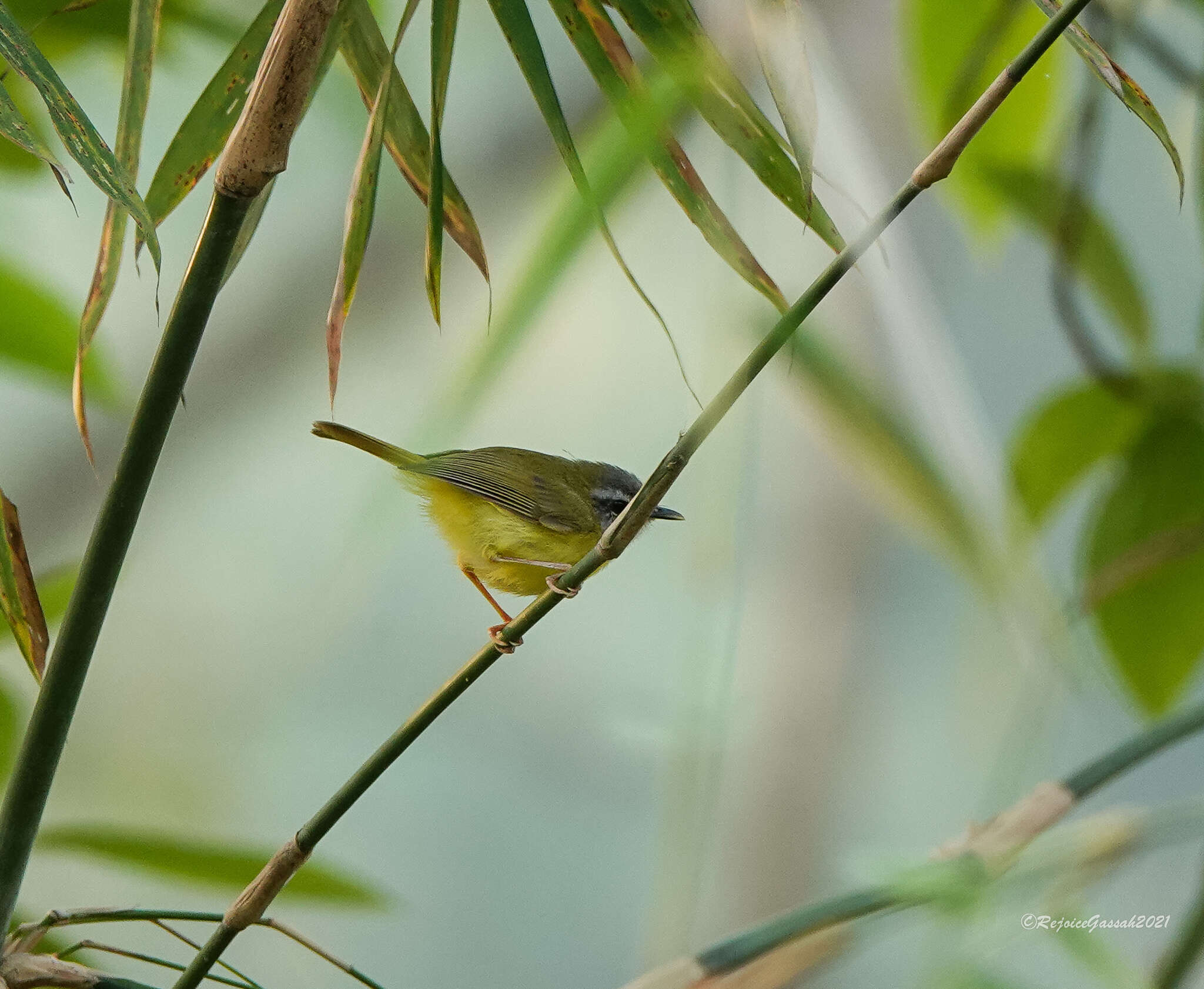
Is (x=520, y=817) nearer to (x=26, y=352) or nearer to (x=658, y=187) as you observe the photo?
(x=658, y=187)

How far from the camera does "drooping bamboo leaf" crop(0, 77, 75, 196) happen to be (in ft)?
1.30

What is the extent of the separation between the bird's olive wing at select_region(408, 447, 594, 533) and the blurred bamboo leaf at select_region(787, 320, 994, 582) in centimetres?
48

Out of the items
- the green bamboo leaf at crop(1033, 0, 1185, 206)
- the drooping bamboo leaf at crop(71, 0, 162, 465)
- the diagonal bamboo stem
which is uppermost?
the drooping bamboo leaf at crop(71, 0, 162, 465)

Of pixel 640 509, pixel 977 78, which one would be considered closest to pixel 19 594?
pixel 640 509

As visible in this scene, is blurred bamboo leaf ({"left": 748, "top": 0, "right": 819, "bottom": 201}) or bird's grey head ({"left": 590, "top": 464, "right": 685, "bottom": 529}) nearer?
blurred bamboo leaf ({"left": 748, "top": 0, "right": 819, "bottom": 201})

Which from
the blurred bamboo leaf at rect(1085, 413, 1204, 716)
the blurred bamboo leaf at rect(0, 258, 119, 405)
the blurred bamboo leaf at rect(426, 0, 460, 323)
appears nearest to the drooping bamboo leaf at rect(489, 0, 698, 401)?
the blurred bamboo leaf at rect(426, 0, 460, 323)

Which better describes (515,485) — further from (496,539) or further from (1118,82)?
(1118,82)

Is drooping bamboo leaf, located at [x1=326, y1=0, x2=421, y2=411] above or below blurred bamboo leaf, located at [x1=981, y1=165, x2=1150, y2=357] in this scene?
below

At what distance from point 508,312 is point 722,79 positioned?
21 centimetres

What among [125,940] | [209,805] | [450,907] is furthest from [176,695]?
[450,907]

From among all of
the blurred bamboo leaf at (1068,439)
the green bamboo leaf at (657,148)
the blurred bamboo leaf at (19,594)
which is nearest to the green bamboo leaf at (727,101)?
the green bamboo leaf at (657,148)

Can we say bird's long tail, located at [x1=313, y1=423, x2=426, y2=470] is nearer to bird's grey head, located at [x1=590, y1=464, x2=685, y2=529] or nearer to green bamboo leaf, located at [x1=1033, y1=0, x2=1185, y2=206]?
bird's grey head, located at [x1=590, y1=464, x2=685, y2=529]

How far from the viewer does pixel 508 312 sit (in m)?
0.41

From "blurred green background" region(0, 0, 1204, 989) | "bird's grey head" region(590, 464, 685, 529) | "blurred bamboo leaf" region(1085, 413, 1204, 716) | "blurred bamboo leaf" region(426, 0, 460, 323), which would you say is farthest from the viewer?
"blurred green background" region(0, 0, 1204, 989)
